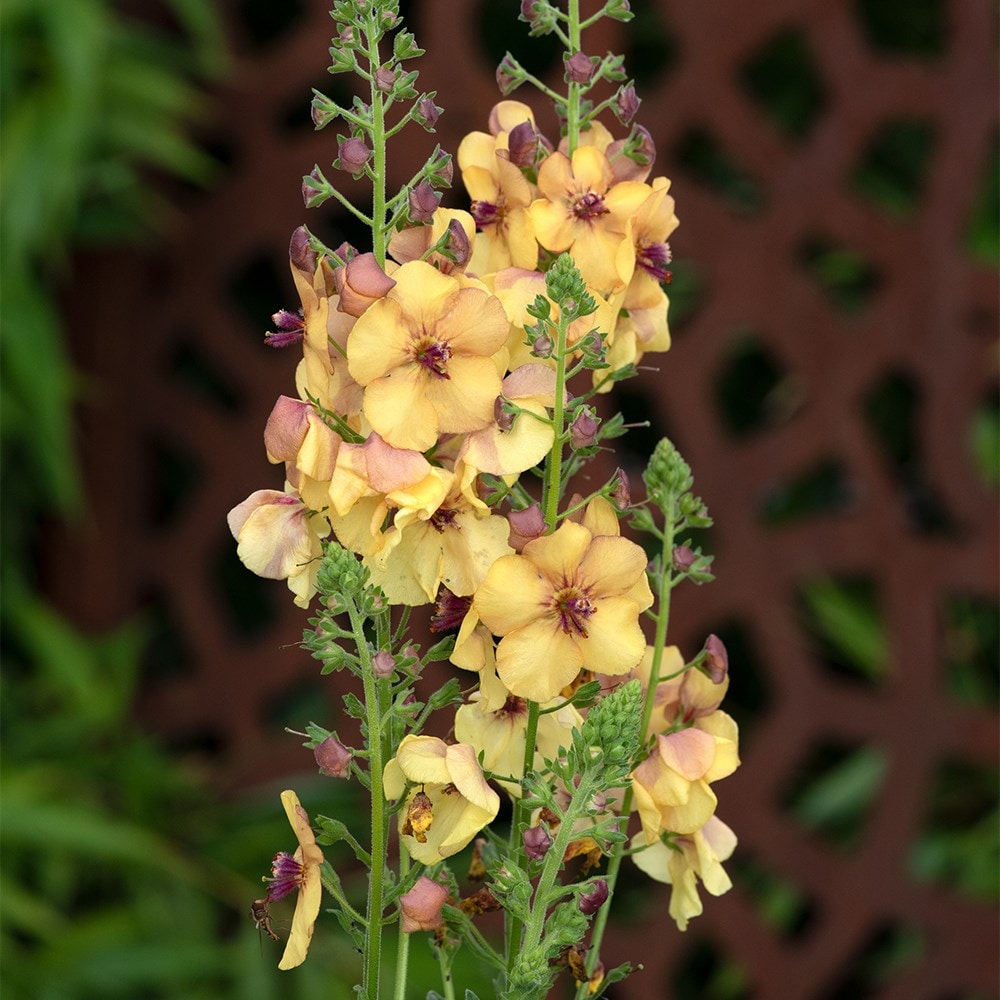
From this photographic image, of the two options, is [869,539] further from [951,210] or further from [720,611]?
[951,210]

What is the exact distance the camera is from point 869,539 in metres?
1.42

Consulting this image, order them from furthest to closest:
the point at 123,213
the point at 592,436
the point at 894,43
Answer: the point at 894,43
the point at 123,213
the point at 592,436

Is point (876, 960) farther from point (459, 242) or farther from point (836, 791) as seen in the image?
point (459, 242)

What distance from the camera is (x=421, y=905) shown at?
1.24 ft

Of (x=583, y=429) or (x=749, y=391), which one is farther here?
(x=749, y=391)

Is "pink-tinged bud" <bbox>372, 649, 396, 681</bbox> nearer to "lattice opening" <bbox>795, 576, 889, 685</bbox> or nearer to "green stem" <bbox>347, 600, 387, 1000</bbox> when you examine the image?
"green stem" <bbox>347, 600, 387, 1000</bbox>

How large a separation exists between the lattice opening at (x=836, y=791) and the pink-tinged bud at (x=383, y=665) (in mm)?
1196

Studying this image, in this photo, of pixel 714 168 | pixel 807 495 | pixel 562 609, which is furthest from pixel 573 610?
pixel 714 168

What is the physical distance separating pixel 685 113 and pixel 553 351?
1.13 m

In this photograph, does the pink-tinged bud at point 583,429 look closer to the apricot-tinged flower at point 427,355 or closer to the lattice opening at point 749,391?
Result: the apricot-tinged flower at point 427,355

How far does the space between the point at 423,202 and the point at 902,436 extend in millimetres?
1446

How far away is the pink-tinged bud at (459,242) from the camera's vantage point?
369 millimetres

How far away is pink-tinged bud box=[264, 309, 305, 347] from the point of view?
1.26ft

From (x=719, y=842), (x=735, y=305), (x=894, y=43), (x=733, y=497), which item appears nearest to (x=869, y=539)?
(x=733, y=497)
